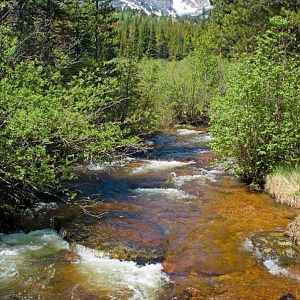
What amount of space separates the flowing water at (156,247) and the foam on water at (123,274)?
0.02 meters

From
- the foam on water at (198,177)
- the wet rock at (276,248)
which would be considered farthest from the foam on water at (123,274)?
the foam on water at (198,177)

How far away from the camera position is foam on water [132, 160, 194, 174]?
20.6 metres

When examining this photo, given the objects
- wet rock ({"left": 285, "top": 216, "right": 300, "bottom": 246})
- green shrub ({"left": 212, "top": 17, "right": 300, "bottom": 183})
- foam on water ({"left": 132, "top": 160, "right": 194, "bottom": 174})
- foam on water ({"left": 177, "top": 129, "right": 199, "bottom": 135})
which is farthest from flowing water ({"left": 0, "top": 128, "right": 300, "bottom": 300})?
foam on water ({"left": 177, "top": 129, "right": 199, "bottom": 135})

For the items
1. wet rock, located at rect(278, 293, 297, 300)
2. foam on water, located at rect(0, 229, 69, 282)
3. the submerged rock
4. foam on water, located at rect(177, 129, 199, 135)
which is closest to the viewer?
wet rock, located at rect(278, 293, 297, 300)

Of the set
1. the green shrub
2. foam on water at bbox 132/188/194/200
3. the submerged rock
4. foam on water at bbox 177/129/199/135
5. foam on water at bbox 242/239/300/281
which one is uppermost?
the green shrub

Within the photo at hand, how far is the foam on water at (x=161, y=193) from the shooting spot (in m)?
16.1

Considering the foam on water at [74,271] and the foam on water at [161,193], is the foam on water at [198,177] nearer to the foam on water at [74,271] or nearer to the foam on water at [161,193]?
the foam on water at [161,193]

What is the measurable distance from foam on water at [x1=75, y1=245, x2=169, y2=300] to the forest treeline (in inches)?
80.8

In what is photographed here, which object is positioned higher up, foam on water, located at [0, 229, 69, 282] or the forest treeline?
the forest treeline

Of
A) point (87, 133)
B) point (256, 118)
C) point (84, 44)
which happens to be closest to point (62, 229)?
point (87, 133)

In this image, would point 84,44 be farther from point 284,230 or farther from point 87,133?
point 284,230

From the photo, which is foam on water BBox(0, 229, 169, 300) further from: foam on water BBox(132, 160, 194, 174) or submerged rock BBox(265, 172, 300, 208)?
foam on water BBox(132, 160, 194, 174)

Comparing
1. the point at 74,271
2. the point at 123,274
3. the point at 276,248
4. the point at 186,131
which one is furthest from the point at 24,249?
the point at 186,131

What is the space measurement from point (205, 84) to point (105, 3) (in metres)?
13.0
